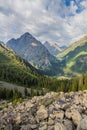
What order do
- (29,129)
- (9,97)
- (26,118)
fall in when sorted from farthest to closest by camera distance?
(9,97) < (26,118) < (29,129)

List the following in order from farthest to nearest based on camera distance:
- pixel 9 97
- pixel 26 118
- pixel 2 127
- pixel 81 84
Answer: pixel 81 84 → pixel 9 97 → pixel 26 118 → pixel 2 127

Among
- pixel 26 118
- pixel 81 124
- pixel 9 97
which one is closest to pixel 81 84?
pixel 9 97

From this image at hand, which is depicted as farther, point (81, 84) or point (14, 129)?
point (81, 84)

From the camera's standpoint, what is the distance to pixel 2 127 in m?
45.2

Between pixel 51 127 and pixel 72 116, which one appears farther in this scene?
pixel 72 116

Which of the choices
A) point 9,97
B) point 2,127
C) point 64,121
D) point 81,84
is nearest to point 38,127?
point 64,121

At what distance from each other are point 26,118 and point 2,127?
6061 mm

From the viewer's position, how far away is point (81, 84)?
17125 centimetres

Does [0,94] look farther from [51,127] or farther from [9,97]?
[51,127]

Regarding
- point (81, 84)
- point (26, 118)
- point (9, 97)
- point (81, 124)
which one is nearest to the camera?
point (81, 124)

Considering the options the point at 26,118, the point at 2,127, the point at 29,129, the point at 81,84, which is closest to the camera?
the point at 29,129

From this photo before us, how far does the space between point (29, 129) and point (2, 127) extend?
6.61 metres

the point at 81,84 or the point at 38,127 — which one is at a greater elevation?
the point at 81,84

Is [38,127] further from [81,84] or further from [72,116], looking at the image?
[81,84]
